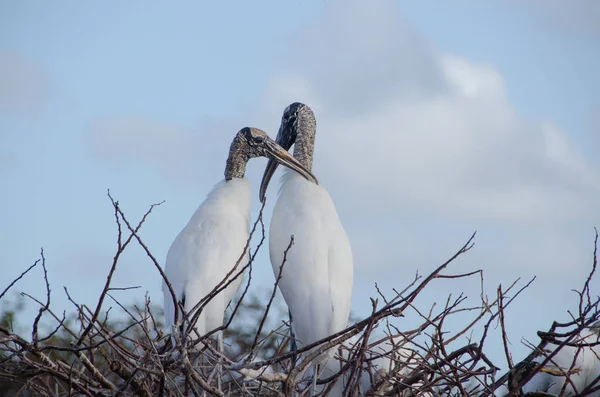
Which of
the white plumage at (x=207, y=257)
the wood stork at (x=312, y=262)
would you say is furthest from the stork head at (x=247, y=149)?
the wood stork at (x=312, y=262)

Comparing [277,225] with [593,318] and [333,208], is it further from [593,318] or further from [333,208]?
[593,318]

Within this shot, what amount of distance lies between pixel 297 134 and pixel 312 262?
1.66 meters

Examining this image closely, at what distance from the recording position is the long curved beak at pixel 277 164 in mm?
4668

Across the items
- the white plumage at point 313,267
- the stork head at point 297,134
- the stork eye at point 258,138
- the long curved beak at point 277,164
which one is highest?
the stork head at point 297,134

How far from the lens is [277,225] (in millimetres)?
4203

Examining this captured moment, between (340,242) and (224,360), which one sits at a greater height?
(340,242)

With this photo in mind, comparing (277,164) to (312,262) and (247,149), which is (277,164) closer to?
(247,149)

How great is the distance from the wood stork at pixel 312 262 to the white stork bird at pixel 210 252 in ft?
0.71

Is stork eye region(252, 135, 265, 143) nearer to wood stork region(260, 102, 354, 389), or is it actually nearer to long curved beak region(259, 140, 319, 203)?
long curved beak region(259, 140, 319, 203)

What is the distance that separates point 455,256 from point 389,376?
603 millimetres

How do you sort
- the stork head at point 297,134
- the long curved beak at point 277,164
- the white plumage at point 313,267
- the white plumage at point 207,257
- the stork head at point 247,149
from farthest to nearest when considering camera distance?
1. the stork head at point 297,134
2. the stork head at point 247,149
3. the long curved beak at point 277,164
4. the white plumage at point 207,257
5. the white plumage at point 313,267

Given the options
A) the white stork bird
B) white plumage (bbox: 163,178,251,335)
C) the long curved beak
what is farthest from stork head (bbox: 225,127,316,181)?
white plumage (bbox: 163,178,251,335)

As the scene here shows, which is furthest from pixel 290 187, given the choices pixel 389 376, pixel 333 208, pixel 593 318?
pixel 593 318

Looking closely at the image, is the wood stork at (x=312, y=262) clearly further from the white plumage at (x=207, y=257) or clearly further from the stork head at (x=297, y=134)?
the stork head at (x=297, y=134)
